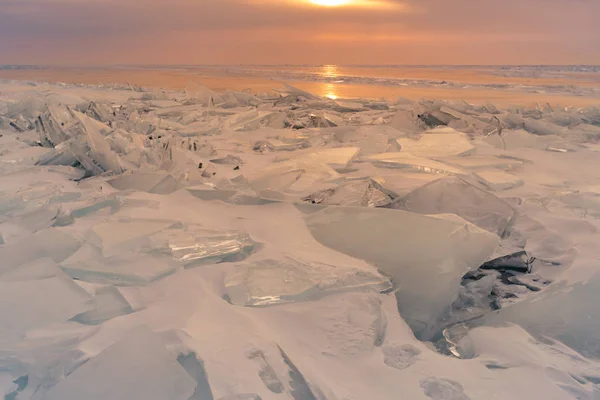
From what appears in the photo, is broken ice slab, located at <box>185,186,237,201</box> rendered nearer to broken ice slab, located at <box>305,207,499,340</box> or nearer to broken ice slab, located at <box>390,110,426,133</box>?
broken ice slab, located at <box>305,207,499,340</box>

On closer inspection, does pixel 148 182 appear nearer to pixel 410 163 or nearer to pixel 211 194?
pixel 211 194

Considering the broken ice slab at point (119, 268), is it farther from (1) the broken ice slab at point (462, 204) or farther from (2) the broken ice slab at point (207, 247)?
(1) the broken ice slab at point (462, 204)

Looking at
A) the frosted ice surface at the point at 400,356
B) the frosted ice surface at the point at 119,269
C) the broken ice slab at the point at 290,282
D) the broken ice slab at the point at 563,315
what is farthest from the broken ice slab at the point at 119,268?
the broken ice slab at the point at 563,315

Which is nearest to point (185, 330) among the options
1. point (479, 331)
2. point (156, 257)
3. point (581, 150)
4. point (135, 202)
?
point (156, 257)

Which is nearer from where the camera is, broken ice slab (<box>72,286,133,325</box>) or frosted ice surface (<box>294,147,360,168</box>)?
broken ice slab (<box>72,286,133,325</box>)

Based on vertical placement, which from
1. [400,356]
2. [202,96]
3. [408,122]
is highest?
[202,96]

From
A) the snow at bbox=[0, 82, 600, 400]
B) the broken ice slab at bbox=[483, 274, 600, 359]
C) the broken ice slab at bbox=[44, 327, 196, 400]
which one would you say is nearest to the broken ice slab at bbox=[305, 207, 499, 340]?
the snow at bbox=[0, 82, 600, 400]

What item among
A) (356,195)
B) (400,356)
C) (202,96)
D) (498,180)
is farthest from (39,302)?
(202,96)
